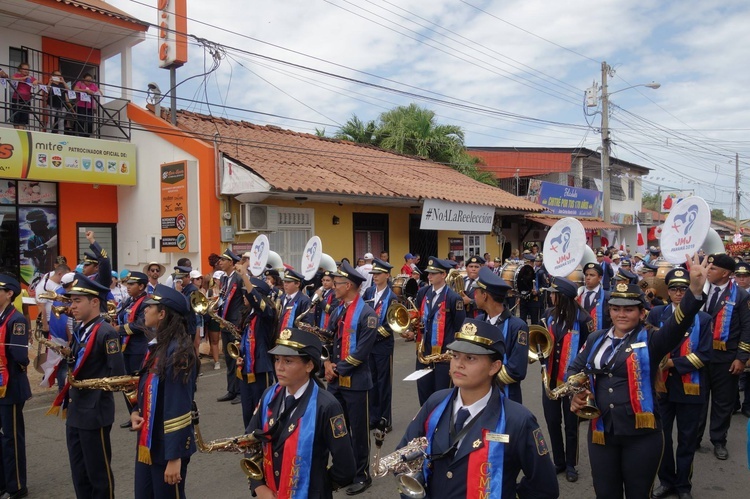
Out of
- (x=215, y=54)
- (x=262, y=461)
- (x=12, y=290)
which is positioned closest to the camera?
(x=262, y=461)

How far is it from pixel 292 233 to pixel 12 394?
1013 centimetres

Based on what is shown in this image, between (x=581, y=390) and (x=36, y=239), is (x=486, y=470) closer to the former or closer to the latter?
(x=581, y=390)

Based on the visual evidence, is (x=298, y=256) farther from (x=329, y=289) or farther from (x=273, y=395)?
(x=273, y=395)

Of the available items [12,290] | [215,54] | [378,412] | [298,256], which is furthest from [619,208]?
[12,290]

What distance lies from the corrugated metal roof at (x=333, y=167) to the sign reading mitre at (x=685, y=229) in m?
9.35

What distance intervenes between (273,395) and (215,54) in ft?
35.9

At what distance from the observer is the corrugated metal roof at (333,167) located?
45.9ft

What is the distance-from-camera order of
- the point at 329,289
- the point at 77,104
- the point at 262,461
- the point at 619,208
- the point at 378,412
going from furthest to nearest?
the point at 619,208
the point at 77,104
the point at 329,289
the point at 378,412
the point at 262,461

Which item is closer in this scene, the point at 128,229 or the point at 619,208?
the point at 128,229

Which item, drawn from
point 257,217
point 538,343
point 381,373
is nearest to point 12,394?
point 381,373

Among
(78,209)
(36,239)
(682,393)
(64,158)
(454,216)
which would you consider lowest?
(682,393)

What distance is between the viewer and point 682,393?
539cm

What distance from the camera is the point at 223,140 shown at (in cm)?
1424

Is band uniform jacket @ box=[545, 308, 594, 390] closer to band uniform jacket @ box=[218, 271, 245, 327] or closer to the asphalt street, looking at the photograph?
the asphalt street
